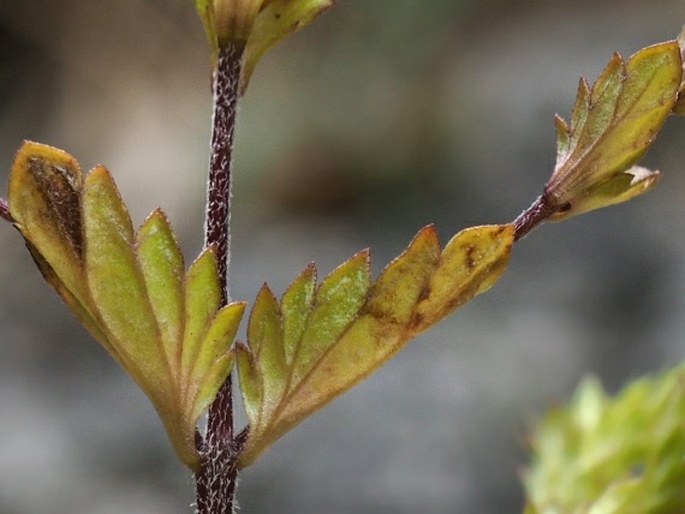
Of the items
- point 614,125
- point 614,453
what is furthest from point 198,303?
point 614,453

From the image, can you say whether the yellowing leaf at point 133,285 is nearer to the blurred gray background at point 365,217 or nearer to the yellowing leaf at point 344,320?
the yellowing leaf at point 344,320

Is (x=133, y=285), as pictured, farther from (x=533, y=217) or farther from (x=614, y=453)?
(x=614, y=453)

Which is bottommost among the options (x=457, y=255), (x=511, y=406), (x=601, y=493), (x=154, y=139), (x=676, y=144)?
(x=601, y=493)

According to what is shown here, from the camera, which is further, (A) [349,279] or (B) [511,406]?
(B) [511,406]

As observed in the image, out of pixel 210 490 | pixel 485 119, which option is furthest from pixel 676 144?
pixel 210 490

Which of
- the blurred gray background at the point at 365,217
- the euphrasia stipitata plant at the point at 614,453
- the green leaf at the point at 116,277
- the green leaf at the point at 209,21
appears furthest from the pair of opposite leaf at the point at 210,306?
the blurred gray background at the point at 365,217

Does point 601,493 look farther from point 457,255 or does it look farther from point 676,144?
point 676,144
